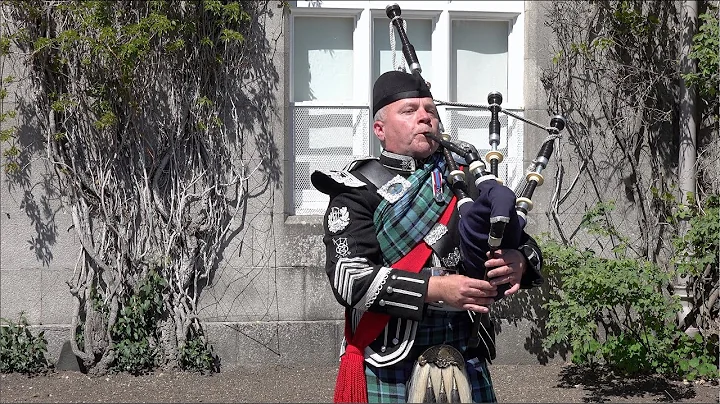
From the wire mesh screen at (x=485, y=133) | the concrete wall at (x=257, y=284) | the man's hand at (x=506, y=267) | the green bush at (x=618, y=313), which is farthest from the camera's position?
the wire mesh screen at (x=485, y=133)

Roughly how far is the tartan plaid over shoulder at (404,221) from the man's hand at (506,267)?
0.36 m

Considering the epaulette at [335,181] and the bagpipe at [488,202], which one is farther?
the epaulette at [335,181]

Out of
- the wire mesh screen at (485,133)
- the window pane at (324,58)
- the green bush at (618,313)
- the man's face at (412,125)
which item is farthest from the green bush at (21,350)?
the man's face at (412,125)

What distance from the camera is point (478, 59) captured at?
730 cm

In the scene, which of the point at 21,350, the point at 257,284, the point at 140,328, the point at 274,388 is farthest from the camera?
the point at 257,284

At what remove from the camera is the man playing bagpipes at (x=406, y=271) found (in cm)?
307

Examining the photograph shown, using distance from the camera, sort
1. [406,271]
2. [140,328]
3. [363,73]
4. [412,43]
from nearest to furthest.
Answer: [406,271] → [140,328] → [363,73] → [412,43]

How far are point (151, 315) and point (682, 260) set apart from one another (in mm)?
3848

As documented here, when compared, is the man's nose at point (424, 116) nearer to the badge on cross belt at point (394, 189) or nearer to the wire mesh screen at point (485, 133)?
the badge on cross belt at point (394, 189)

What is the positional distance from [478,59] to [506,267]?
4.55m

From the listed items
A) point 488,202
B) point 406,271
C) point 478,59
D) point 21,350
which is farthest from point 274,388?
point 488,202

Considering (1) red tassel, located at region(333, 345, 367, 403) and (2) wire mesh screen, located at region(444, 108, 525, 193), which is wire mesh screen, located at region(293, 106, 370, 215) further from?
(1) red tassel, located at region(333, 345, 367, 403)

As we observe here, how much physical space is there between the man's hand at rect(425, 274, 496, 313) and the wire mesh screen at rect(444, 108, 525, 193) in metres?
4.23

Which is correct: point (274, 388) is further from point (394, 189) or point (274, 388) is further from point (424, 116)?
point (424, 116)
